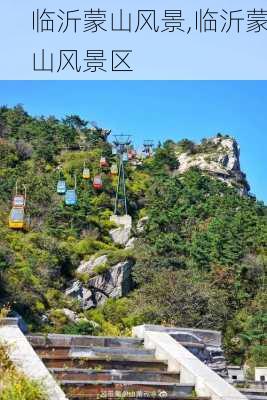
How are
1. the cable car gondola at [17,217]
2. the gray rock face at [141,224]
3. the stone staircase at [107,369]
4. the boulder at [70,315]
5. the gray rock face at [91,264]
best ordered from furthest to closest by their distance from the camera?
1. the gray rock face at [141,224]
2. the gray rock face at [91,264]
3. the boulder at [70,315]
4. the cable car gondola at [17,217]
5. the stone staircase at [107,369]

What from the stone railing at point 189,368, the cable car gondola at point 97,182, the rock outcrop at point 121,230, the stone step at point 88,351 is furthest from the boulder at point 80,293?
the stone step at point 88,351

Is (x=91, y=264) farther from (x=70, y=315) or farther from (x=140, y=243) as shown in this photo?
(x=70, y=315)

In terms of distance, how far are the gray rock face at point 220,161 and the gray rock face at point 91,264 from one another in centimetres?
2349

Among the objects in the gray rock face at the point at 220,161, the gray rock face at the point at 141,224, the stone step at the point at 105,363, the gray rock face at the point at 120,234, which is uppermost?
the gray rock face at the point at 220,161

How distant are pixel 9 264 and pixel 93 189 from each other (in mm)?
17184

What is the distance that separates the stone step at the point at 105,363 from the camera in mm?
9258

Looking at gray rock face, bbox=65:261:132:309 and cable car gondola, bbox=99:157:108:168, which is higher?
cable car gondola, bbox=99:157:108:168

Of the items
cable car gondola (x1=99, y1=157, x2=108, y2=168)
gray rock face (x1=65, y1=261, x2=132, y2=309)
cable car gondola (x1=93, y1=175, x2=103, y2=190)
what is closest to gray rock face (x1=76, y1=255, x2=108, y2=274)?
gray rock face (x1=65, y1=261, x2=132, y2=309)

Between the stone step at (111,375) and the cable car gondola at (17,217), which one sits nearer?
the stone step at (111,375)

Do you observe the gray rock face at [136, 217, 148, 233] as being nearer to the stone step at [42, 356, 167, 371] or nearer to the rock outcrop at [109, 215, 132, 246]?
the rock outcrop at [109, 215, 132, 246]

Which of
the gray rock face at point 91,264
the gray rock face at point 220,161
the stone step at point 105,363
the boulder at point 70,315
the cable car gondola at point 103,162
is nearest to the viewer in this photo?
the stone step at point 105,363

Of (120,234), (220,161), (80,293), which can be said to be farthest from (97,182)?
(220,161)

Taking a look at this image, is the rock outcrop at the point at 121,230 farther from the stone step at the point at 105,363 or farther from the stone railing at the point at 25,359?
the stone step at the point at 105,363

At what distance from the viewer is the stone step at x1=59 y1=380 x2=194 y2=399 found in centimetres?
804
